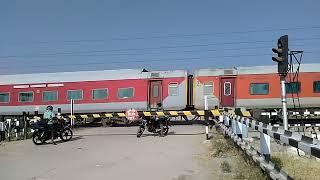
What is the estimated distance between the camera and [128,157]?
14297 mm

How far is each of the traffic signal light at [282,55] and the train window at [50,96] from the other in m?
24.7

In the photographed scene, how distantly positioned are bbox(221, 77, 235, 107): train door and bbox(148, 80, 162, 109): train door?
160 inches

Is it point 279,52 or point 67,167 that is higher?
point 279,52

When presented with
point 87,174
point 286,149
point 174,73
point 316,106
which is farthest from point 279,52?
point 174,73

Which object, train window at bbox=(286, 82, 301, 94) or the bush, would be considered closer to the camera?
the bush

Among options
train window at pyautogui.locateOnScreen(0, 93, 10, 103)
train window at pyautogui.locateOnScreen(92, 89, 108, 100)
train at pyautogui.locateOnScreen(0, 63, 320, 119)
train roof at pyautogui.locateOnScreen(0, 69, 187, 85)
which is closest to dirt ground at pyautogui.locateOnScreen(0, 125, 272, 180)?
train at pyautogui.locateOnScreen(0, 63, 320, 119)

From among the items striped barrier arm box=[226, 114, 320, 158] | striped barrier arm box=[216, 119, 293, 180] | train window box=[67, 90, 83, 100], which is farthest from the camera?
train window box=[67, 90, 83, 100]

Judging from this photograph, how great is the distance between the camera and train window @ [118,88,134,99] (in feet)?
115

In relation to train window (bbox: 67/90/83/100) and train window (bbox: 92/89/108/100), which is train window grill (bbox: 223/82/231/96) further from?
train window (bbox: 67/90/83/100)

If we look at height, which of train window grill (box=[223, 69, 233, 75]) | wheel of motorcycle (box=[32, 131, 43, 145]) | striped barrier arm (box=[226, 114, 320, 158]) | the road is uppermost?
train window grill (box=[223, 69, 233, 75])

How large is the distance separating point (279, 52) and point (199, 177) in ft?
17.8

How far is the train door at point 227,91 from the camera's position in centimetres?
3309

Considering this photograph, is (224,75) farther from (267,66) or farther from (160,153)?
(160,153)

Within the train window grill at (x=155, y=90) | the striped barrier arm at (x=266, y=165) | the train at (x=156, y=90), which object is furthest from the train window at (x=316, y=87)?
the striped barrier arm at (x=266, y=165)
